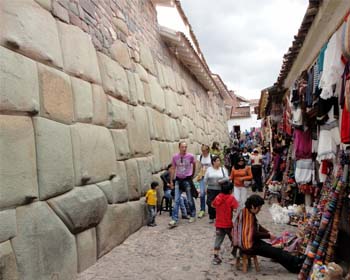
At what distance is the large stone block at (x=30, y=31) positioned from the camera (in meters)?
3.16

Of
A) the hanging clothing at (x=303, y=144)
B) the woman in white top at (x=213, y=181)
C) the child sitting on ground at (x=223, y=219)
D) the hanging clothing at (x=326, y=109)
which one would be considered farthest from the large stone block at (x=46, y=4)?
the hanging clothing at (x=303, y=144)

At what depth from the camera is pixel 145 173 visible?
21.1 feet

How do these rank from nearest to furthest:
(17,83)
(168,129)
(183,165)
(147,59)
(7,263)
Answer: (7,263)
(17,83)
(183,165)
(147,59)
(168,129)

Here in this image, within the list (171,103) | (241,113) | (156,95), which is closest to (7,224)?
(156,95)

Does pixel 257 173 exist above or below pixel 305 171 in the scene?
below

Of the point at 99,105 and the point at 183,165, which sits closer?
the point at 99,105

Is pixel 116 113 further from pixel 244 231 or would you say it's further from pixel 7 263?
pixel 7 263

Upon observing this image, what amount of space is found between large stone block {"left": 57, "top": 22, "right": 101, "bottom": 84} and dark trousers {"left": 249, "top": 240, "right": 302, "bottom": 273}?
2.88 metres

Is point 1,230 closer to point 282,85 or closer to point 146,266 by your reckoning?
point 146,266

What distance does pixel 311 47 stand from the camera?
5430 millimetres

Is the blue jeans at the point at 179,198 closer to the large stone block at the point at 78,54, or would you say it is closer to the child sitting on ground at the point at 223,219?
the child sitting on ground at the point at 223,219

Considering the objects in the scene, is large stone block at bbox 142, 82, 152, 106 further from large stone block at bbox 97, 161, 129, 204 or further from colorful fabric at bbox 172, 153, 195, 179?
large stone block at bbox 97, 161, 129, 204

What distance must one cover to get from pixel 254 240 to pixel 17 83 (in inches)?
115

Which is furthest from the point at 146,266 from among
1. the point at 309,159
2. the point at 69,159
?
the point at 309,159
